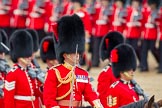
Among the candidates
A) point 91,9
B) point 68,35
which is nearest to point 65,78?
point 68,35

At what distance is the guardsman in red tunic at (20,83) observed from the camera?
7.11 m

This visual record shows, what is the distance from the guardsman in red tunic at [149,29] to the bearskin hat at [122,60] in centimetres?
609

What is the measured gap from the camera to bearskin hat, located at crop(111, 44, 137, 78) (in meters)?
7.21

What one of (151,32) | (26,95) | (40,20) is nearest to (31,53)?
(26,95)

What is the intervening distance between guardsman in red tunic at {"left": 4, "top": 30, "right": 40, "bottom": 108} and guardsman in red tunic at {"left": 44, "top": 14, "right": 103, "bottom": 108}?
1000mm

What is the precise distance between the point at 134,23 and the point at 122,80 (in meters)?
6.98

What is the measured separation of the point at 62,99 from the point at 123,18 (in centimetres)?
806

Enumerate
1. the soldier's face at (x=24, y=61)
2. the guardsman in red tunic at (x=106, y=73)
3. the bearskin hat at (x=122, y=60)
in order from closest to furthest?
the bearskin hat at (x=122, y=60), the soldier's face at (x=24, y=61), the guardsman in red tunic at (x=106, y=73)

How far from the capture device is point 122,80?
693cm

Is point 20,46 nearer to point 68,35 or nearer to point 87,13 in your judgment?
point 68,35

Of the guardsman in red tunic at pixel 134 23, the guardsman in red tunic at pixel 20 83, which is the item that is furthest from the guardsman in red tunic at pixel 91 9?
the guardsman in red tunic at pixel 20 83

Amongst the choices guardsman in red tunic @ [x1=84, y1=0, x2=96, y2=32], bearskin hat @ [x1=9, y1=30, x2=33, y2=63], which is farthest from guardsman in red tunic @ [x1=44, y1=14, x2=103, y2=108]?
guardsman in red tunic @ [x1=84, y1=0, x2=96, y2=32]

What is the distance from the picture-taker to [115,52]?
24.1ft

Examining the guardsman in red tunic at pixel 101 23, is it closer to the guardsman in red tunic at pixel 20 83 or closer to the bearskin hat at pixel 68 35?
the guardsman in red tunic at pixel 20 83
